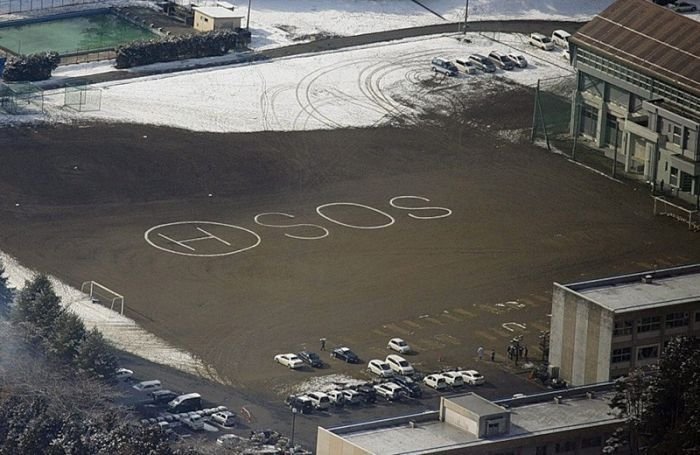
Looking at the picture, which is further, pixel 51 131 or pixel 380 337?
pixel 51 131

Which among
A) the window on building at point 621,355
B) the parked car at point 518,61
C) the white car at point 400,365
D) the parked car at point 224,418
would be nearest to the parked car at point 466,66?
the parked car at point 518,61

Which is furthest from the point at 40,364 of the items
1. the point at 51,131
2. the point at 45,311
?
the point at 51,131

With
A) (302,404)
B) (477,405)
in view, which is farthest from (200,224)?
(477,405)

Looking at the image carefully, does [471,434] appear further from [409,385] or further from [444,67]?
[444,67]

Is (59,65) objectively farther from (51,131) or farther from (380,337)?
(380,337)

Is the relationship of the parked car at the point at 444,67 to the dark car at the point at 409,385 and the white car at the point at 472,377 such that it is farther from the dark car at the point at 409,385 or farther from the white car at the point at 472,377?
the dark car at the point at 409,385

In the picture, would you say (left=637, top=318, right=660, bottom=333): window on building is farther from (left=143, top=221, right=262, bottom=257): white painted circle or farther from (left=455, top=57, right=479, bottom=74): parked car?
(left=455, top=57, right=479, bottom=74): parked car
